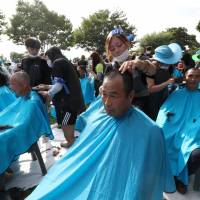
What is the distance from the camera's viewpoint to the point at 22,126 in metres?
3.50

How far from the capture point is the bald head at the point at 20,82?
12.2 feet

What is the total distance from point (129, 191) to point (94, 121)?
2.03ft

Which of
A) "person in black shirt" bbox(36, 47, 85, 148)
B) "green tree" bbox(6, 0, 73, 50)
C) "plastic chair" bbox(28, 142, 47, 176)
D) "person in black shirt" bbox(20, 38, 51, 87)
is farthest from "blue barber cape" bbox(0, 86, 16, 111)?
"green tree" bbox(6, 0, 73, 50)

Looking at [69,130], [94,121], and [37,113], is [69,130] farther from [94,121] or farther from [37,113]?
[94,121]

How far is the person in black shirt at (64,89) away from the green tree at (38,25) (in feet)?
106

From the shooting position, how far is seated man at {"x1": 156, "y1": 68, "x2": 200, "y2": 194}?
3.18m

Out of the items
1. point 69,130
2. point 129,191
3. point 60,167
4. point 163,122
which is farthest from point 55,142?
point 129,191

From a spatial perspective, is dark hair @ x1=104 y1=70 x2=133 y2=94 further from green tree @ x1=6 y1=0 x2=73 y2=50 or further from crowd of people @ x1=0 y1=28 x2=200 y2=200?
green tree @ x1=6 y1=0 x2=73 y2=50

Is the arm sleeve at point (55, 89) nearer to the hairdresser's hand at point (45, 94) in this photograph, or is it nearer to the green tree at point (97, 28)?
the hairdresser's hand at point (45, 94)

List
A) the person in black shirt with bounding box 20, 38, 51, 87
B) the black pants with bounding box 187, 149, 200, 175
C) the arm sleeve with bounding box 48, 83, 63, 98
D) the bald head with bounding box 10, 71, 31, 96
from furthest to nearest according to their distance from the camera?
the person in black shirt with bounding box 20, 38, 51, 87 < the arm sleeve with bounding box 48, 83, 63, 98 < the bald head with bounding box 10, 71, 31, 96 < the black pants with bounding box 187, 149, 200, 175

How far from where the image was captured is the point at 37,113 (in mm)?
3762

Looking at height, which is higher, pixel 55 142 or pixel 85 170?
pixel 85 170

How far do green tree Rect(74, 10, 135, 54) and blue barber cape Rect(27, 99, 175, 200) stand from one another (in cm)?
4170

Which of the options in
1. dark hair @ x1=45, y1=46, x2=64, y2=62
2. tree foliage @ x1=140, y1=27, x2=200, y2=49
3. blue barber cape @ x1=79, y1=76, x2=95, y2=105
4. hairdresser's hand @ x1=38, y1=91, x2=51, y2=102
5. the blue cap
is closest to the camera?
the blue cap
